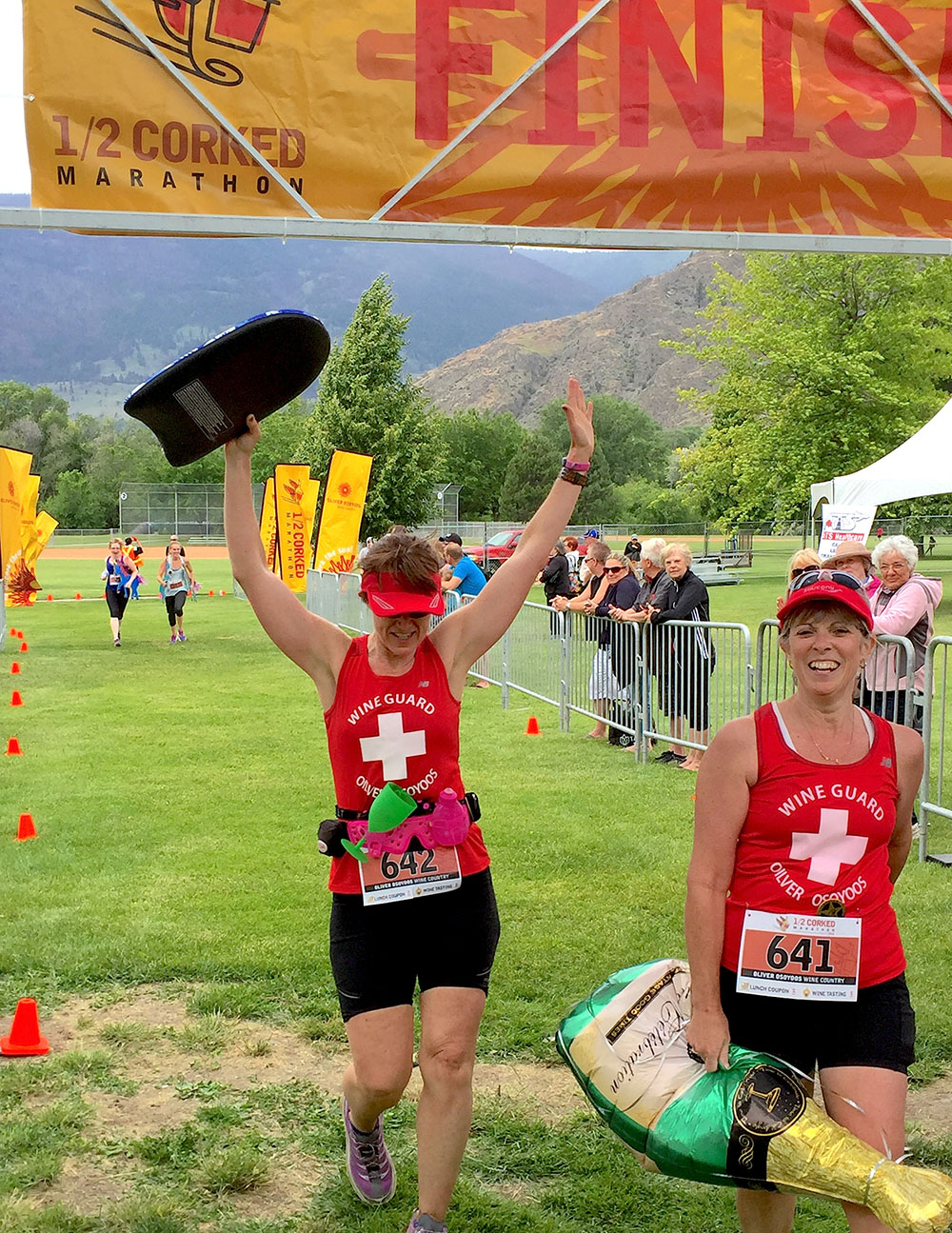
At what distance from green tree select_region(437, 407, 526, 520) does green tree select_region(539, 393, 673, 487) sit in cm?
2380

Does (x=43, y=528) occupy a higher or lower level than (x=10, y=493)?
lower

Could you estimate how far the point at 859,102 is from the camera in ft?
12.8

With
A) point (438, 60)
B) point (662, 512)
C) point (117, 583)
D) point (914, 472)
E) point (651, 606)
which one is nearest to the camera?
point (438, 60)

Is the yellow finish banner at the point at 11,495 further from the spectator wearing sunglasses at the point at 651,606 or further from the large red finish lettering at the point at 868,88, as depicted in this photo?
the large red finish lettering at the point at 868,88

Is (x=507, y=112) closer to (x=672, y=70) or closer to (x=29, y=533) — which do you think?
(x=672, y=70)

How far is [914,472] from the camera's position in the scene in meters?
21.3

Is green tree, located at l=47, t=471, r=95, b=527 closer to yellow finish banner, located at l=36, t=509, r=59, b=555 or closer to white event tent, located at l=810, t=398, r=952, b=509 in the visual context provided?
yellow finish banner, located at l=36, t=509, r=59, b=555

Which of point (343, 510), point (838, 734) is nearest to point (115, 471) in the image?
point (343, 510)

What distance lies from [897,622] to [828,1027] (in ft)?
20.2

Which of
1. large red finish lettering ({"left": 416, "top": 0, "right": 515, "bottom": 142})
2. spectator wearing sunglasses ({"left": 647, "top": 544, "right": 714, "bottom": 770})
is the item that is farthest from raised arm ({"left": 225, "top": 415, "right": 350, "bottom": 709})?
spectator wearing sunglasses ({"left": 647, "top": 544, "right": 714, "bottom": 770})

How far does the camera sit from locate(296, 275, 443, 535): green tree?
7081 cm

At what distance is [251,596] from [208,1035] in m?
2.59

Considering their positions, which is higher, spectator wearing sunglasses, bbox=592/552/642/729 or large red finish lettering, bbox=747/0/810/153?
large red finish lettering, bbox=747/0/810/153

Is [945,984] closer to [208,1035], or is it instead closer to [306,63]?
[208,1035]
